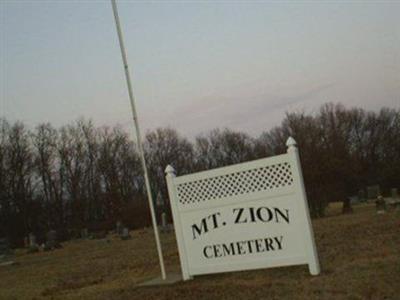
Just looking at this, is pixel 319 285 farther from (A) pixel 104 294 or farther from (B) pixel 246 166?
(A) pixel 104 294

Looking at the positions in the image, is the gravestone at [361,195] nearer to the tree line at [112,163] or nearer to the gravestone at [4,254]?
the tree line at [112,163]

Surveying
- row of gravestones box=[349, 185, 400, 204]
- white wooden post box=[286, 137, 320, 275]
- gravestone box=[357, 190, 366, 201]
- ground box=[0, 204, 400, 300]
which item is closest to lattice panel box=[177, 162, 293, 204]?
white wooden post box=[286, 137, 320, 275]

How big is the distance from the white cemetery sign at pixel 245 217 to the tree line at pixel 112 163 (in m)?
38.6

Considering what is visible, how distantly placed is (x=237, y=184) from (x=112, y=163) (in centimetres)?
6434

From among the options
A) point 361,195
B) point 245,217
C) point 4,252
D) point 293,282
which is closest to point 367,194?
point 361,195

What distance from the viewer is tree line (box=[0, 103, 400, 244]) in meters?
58.2

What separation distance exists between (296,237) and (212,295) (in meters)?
1.64

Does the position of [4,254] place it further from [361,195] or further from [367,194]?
[361,195]

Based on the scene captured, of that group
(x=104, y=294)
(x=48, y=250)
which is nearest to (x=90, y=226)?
(x=48, y=250)

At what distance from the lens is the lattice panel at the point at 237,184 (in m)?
8.53

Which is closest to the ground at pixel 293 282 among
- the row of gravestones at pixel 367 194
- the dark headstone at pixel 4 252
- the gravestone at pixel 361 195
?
the dark headstone at pixel 4 252

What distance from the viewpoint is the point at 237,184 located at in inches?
351

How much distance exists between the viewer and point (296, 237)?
8398mm

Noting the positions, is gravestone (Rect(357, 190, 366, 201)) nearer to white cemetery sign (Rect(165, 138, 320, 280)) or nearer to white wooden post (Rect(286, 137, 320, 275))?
white cemetery sign (Rect(165, 138, 320, 280))
